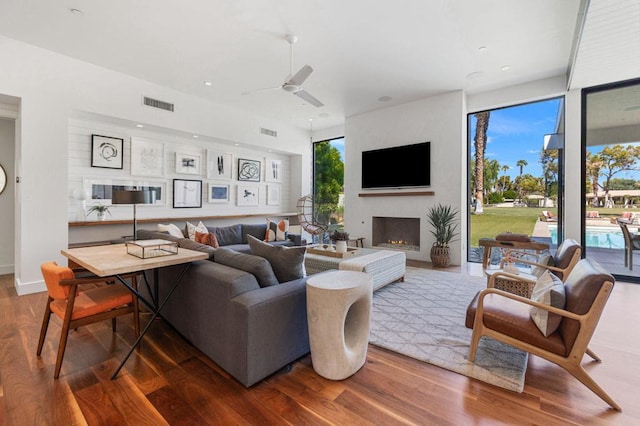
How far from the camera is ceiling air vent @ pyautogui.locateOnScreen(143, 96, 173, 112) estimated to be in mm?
5160

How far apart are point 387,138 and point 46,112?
5.95 metres

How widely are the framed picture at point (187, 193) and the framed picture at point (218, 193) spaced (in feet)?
0.81

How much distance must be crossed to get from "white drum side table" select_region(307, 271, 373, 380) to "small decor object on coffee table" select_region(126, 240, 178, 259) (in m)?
1.25

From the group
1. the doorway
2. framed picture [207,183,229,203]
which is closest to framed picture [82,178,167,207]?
framed picture [207,183,229,203]

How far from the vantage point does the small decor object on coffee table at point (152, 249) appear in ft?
7.58

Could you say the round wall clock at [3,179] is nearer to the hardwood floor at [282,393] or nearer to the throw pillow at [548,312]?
the hardwood floor at [282,393]

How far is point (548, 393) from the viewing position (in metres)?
1.94

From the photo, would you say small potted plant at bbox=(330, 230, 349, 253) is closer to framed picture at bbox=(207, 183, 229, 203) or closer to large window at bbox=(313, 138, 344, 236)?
framed picture at bbox=(207, 183, 229, 203)

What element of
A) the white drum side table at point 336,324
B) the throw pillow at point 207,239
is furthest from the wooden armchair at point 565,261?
the throw pillow at point 207,239

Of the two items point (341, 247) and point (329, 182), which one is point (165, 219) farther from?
point (329, 182)

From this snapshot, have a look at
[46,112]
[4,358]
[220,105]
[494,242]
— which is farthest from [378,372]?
[220,105]

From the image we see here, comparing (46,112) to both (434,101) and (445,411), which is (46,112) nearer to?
(445,411)

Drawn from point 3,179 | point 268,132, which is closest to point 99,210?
point 3,179

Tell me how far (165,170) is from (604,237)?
7.84m
